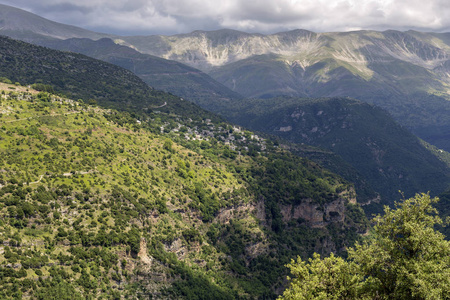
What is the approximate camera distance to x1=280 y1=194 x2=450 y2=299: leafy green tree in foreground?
53.6 m

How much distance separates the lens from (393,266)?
55.9m

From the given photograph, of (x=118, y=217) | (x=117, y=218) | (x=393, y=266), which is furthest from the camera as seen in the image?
(x=118, y=217)

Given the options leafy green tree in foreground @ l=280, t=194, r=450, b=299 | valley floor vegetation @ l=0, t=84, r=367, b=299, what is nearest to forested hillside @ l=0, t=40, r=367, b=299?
valley floor vegetation @ l=0, t=84, r=367, b=299

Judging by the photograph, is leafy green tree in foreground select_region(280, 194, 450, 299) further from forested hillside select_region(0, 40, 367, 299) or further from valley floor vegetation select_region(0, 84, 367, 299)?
forested hillside select_region(0, 40, 367, 299)

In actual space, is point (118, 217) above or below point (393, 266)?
below

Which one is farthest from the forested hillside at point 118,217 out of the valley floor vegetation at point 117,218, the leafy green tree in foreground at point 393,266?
the leafy green tree in foreground at point 393,266

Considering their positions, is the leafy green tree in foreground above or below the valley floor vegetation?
above

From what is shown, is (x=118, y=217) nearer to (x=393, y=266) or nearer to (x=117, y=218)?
(x=117, y=218)

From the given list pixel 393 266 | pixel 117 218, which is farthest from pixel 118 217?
pixel 393 266

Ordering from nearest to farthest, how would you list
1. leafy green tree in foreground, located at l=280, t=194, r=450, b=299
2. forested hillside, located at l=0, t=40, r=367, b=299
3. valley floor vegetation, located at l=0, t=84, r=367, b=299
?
leafy green tree in foreground, located at l=280, t=194, r=450, b=299, valley floor vegetation, located at l=0, t=84, r=367, b=299, forested hillside, located at l=0, t=40, r=367, b=299

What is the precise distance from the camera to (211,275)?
5674 inches

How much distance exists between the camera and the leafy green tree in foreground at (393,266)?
2109 inches

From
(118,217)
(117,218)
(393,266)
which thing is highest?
(393,266)

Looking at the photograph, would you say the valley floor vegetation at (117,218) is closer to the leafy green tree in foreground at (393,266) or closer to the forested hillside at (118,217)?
the forested hillside at (118,217)
